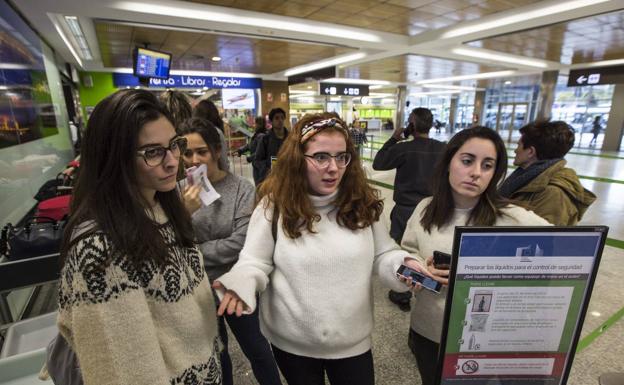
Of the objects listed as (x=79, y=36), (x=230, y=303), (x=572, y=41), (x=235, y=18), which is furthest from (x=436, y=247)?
(x=572, y=41)

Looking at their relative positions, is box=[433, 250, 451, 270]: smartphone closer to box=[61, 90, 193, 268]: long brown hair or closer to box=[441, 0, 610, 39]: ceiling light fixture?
box=[61, 90, 193, 268]: long brown hair

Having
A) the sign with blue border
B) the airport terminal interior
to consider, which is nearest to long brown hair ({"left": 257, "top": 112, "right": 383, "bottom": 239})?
the airport terminal interior

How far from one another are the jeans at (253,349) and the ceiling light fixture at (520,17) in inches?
260

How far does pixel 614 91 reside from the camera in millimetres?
13734

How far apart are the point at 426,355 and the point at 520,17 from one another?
21.3 ft

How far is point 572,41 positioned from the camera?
7.35m

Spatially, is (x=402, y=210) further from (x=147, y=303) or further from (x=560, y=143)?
(x=147, y=303)

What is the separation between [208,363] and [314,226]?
592 millimetres

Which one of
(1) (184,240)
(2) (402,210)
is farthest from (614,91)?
(1) (184,240)

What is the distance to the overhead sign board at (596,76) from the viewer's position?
10.5 m

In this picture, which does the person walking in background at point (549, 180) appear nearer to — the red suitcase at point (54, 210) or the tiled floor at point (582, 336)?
the tiled floor at point (582, 336)

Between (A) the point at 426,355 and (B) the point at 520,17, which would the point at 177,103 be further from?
(B) the point at 520,17

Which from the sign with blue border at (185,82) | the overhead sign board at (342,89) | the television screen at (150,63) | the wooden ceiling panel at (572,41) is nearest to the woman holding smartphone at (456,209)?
the wooden ceiling panel at (572,41)

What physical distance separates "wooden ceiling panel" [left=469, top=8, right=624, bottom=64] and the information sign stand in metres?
6.71
